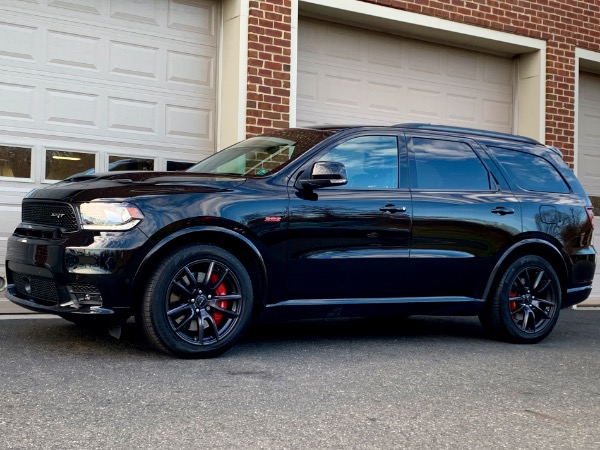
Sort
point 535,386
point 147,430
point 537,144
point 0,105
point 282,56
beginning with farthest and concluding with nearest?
point 282,56 < point 0,105 < point 537,144 < point 535,386 < point 147,430

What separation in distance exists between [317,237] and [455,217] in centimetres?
127

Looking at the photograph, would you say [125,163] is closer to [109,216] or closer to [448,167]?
[448,167]

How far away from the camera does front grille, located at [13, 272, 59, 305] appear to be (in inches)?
231

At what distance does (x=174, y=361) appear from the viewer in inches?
230

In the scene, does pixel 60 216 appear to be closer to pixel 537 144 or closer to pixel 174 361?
pixel 174 361

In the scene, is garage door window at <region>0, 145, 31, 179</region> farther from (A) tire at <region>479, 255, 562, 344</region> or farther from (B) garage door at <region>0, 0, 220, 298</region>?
(A) tire at <region>479, 255, 562, 344</region>

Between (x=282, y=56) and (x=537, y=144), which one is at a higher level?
(x=282, y=56)

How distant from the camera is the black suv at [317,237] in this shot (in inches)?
228

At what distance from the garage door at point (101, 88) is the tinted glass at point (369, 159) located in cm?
390

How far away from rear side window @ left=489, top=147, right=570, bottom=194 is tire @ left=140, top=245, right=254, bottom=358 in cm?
278

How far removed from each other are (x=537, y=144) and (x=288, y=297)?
119 inches

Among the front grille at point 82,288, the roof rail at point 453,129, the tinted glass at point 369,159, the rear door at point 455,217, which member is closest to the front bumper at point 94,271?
the front grille at point 82,288

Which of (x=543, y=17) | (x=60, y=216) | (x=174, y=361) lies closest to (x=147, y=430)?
(x=174, y=361)

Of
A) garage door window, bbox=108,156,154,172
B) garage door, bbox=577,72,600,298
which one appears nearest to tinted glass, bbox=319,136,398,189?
garage door window, bbox=108,156,154,172
